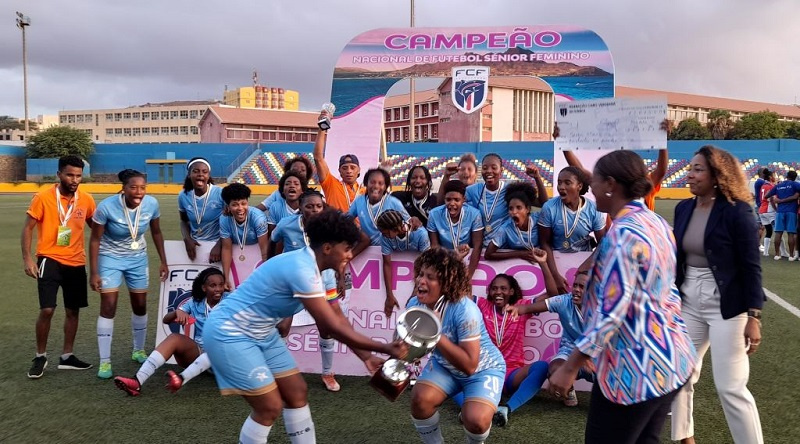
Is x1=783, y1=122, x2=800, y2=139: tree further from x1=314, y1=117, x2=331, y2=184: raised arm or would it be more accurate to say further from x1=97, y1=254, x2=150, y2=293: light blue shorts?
x1=97, y1=254, x2=150, y2=293: light blue shorts

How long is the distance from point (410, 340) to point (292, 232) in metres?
2.66

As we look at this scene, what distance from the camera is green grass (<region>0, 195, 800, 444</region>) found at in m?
4.27

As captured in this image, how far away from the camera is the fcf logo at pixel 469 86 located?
1154cm

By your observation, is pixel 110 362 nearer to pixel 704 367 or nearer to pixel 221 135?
pixel 704 367

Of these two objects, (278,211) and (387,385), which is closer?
(387,385)

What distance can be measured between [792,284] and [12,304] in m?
11.8

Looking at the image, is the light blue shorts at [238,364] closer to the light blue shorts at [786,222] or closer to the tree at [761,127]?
the light blue shorts at [786,222]

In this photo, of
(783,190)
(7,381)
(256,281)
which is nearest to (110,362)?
(7,381)

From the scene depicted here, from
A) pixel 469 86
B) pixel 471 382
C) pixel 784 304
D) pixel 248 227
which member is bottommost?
pixel 784 304

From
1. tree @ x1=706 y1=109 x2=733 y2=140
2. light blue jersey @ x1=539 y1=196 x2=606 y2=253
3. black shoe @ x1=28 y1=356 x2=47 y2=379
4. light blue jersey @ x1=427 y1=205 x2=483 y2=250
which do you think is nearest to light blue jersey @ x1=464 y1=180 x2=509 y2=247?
light blue jersey @ x1=427 y1=205 x2=483 y2=250

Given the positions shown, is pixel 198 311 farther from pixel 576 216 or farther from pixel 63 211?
pixel 576 216

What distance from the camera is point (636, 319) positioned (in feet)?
7.95

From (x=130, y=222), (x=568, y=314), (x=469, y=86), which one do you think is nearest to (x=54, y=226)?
(x=130, y=222)

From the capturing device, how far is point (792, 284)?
9898 mm
